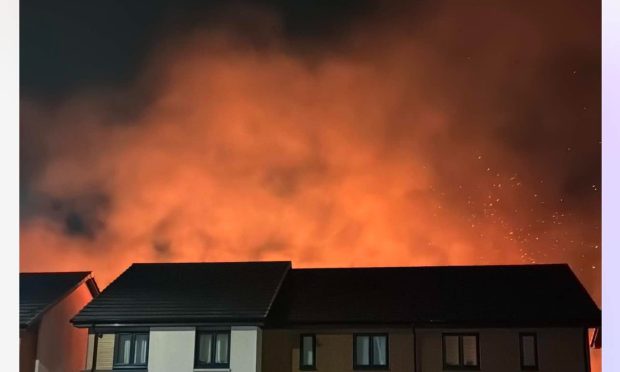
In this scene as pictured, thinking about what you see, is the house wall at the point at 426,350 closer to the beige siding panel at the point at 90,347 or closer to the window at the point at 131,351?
the window at the point at 131,351

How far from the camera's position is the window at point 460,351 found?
3236 mm

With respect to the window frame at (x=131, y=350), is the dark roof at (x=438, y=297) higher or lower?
higher

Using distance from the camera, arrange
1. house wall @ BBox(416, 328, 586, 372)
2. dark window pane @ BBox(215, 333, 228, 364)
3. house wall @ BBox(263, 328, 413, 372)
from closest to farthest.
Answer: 1. house wall @ BBox(416, 328, 586, 372)
2. house wall @ BBox(263, 328, 413, 372)
3. dark window pane @ BBox(215, 333, 228, 364)

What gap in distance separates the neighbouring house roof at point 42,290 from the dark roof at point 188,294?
0.11 m

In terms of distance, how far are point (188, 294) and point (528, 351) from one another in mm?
1354

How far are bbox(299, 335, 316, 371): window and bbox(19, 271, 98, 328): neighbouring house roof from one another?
2.86 feet

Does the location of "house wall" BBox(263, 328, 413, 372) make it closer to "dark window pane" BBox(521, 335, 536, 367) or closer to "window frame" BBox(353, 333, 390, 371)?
"window frame" BBox(353, 333, 390, 371)

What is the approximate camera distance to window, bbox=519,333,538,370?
3.19 metres

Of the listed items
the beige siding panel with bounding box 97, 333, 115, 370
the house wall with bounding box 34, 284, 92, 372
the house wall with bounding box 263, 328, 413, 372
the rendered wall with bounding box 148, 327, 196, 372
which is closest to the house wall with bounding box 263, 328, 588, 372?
the house wall with bounding box 263, 328, 413, 372

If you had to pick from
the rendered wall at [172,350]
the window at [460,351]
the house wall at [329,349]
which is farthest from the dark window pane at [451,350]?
the rendered wall at [172,350]

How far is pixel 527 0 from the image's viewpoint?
3393mm

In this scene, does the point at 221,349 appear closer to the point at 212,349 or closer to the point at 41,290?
the point at 212,349

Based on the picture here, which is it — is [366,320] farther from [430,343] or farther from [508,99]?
[508,99]

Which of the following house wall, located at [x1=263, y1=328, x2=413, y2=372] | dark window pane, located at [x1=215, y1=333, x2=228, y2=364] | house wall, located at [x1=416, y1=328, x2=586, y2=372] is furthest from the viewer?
dark window pane, located at [x1=215, y1=333, x2=228, y2=364]
